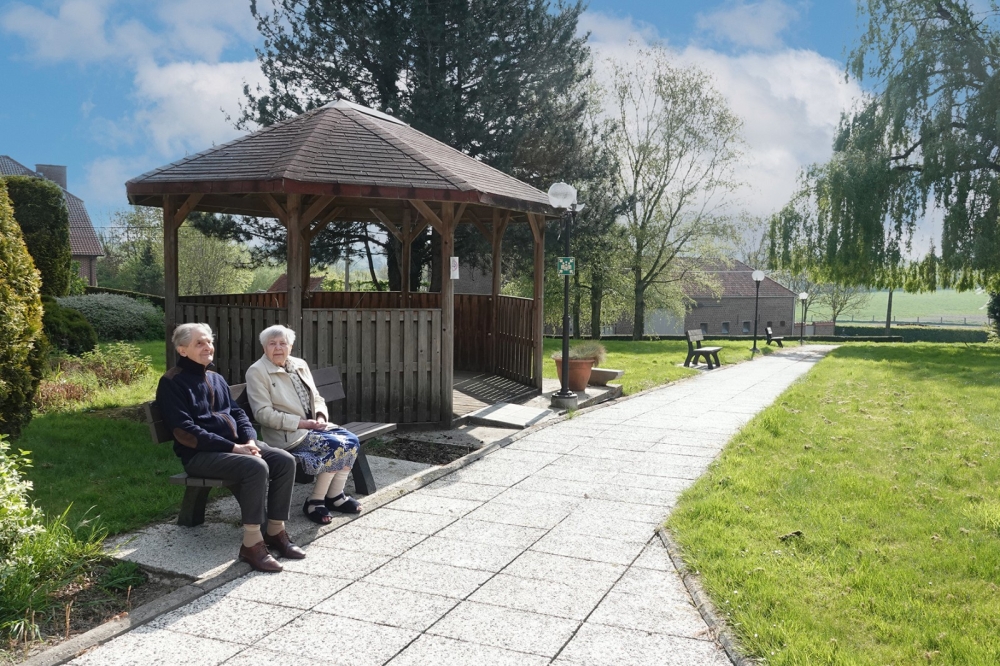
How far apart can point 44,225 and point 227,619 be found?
16.9 metres

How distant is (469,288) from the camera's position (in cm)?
5350

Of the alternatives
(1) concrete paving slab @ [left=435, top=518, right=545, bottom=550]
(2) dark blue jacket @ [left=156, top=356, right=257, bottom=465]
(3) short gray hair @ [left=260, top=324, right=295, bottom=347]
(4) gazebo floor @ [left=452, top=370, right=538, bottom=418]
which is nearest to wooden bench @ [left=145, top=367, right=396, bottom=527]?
(2) dark blue jacket @ [left=156, top=356, right=257, bottom=465]

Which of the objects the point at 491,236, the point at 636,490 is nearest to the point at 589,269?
the point at 491,236

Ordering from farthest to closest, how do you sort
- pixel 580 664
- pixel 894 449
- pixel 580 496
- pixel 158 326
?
pixel 158 326
pixel 894 449
pixel 580 496
pixel 580 664

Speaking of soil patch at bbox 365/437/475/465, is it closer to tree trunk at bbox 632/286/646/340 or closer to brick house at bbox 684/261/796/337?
tree trunk at bbox 632/286/646/340

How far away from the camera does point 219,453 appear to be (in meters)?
5.04

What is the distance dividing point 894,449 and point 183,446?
721 centimetres

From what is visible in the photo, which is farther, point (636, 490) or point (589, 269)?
point (589, 269)

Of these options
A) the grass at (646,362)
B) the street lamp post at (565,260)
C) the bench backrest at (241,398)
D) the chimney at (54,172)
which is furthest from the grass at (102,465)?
the chimney at (54,172)

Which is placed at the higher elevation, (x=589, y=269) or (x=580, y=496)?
(x=589, y=269)

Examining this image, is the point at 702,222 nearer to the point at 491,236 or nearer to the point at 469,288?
the point at 469,288

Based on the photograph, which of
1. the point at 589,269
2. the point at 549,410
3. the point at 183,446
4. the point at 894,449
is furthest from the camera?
the point at 589,269

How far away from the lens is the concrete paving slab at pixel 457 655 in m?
3.63

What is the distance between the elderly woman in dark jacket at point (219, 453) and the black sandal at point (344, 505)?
2.53 feet
